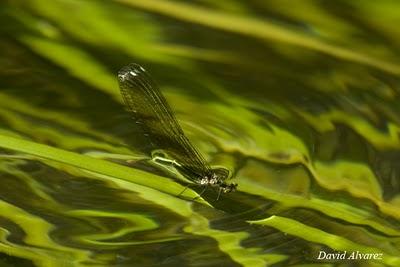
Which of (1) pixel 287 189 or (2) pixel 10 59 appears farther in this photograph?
(1) pixel 287 189

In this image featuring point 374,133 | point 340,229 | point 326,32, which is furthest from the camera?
point 340,229

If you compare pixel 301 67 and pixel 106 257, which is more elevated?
pixel 301 67

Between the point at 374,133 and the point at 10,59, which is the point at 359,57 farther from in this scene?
the point at 10,59

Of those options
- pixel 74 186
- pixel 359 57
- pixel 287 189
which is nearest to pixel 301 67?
pixel 359 57
